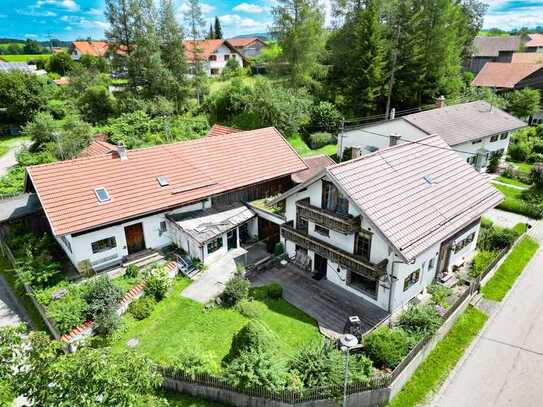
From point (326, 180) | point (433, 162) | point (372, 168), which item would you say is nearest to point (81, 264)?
point (326, 180)

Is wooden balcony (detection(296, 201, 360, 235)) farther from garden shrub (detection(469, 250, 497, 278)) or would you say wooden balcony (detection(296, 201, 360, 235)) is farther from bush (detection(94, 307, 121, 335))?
bush (detection(94, 307, 121, 335))

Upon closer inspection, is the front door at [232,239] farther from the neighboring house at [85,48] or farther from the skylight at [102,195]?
the neighboring house at [85,48]

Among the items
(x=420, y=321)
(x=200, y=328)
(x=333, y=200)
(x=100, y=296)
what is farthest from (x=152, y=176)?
(x=420, y=321)

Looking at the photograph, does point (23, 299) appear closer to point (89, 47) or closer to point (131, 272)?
point (131, 272)

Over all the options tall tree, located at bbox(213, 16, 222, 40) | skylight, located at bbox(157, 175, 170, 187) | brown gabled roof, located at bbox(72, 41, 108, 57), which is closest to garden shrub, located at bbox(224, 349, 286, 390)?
skylight, located at bbox(157, 175, 170, 187)

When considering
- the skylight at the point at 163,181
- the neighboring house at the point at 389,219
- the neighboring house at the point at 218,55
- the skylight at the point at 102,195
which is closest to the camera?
the neighboring house at the point at 389,219

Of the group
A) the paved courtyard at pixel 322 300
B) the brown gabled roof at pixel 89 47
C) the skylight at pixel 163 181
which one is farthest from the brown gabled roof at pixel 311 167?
the brown gabled roof at pixel 89 47
